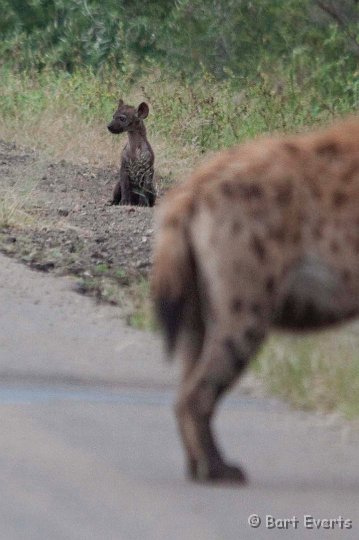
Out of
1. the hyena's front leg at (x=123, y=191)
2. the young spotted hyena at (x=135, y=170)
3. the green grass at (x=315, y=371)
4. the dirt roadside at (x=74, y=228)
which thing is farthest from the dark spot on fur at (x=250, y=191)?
the hyena's front leg at (x=123, y=191)

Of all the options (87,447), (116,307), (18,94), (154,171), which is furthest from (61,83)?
(87,447)

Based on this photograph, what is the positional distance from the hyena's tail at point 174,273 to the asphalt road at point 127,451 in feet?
1.53

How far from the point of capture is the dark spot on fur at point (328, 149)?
5.11 meters

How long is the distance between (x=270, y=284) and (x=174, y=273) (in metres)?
0.30

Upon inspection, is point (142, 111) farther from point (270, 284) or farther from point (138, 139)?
point (270, 284)

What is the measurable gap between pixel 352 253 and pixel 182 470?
0.86 meters

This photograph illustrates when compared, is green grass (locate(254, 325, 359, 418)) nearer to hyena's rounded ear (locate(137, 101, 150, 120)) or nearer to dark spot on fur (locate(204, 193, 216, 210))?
dark spot on fur (locate(204, 193, 216, 210))

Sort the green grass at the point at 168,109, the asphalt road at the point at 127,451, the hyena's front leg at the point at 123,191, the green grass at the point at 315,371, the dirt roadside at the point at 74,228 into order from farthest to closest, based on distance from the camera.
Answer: the green grass at the point at 168,109, the hyena's front leg at the point at 123,191, the dirt roadside at the point at 74,228, the green grass at the point at 315,371, the asphalt road at the point at 127,451

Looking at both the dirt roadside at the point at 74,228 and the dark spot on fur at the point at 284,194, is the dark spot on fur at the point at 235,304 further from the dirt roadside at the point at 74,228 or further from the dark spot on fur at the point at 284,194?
the dirt roadside at the point at 74,228

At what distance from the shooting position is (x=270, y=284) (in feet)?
16.0

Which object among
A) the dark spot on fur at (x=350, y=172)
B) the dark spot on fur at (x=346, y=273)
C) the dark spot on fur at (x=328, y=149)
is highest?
the dark spot on fur at (x=328, y=149)

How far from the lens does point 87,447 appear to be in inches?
206

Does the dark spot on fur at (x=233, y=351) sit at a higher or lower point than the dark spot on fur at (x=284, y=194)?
lower

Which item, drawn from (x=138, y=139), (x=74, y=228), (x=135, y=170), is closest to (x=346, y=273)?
(x=74, y=228)
